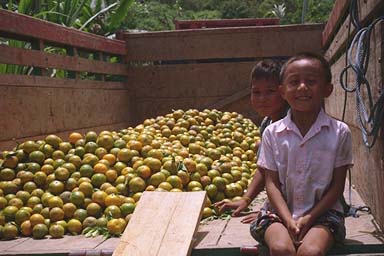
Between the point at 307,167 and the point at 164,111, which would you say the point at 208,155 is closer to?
the point at 307,167

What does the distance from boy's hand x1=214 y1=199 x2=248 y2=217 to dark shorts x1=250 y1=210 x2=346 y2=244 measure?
70cm

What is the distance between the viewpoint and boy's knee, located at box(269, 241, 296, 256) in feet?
7.76

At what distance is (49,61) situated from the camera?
203 inches

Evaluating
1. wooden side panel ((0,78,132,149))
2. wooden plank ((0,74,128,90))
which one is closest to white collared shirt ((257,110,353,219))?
wooden side panel ((0,78,132,149))

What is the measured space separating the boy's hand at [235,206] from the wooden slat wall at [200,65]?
13.1ft

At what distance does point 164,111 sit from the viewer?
7496 mm

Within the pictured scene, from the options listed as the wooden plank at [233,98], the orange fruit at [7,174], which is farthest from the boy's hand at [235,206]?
the wooden plank at [233,98]

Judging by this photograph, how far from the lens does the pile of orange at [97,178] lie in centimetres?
332

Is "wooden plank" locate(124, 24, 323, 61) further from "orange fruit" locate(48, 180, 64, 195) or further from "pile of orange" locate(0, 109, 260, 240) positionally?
"orange fruit" locate(48, 180, 64, 195)

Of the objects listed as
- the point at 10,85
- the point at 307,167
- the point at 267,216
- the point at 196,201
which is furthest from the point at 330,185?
the point at 10,85

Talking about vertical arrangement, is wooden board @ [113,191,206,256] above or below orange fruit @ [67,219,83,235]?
above

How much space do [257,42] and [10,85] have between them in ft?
12.6

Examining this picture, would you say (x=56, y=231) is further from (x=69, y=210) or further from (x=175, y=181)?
(x=175, y=181)

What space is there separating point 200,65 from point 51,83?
2736 mm
